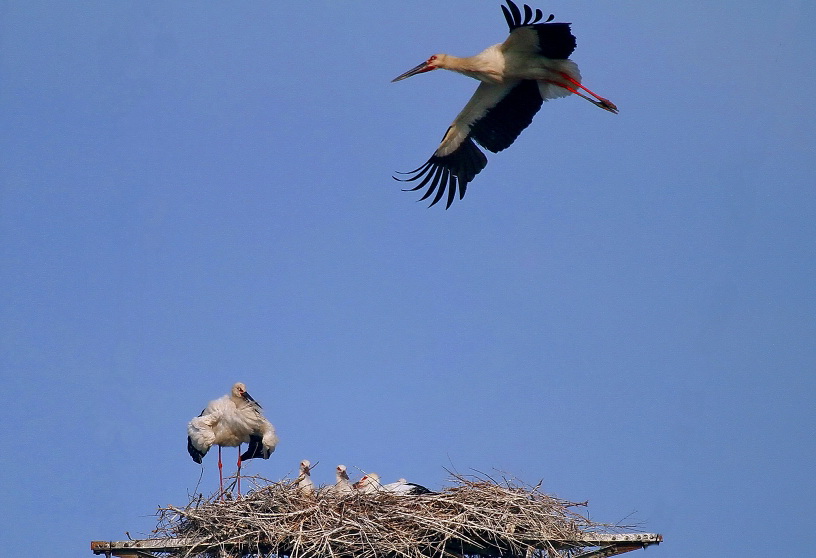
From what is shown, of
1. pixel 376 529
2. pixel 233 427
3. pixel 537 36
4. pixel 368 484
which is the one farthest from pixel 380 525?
pixel 537 36

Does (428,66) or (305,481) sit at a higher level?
(428,66)

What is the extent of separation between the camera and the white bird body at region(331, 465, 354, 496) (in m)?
10.7

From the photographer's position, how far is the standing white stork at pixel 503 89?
12.7 meters

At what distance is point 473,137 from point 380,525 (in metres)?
5.10

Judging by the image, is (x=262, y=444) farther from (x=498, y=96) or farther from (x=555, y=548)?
(x=498, y=96)

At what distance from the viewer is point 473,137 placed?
13.8 metres

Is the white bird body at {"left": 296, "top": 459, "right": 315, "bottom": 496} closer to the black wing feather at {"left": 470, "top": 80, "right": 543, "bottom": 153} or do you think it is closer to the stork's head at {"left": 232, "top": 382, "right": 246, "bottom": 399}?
the stork's head at {"left": 232, "top": 382, "right": 246, "bottom": 399}

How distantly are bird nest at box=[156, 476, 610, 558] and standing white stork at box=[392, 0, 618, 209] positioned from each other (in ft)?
13.9

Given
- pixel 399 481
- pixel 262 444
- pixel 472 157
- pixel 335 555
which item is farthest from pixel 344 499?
pixel 472 157

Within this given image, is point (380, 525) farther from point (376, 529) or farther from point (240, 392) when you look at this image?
point (240, 392)

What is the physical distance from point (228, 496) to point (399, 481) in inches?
61.3

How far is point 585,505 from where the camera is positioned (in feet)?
34.4

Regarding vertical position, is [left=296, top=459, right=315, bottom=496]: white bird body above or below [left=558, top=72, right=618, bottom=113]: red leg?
below

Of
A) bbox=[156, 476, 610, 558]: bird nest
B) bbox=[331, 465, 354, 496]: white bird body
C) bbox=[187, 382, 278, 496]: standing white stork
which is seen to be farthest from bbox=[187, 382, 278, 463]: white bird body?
bbox=[156, 476, 610, 558]: bird nest
